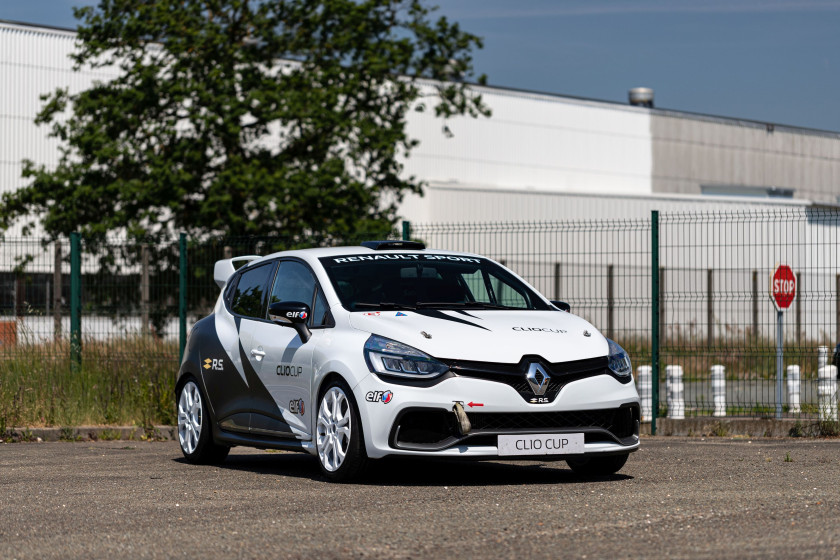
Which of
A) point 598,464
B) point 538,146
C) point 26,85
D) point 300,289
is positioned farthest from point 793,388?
point 538,146

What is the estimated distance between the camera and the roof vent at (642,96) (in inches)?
2448

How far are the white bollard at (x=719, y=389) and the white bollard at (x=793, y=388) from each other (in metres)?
0.70

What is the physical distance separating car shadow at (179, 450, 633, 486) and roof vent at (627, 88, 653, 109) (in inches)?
2071

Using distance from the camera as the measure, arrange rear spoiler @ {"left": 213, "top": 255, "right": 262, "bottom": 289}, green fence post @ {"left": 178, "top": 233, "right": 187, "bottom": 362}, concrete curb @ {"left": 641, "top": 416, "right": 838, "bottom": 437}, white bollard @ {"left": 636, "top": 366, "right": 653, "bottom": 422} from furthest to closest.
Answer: green fence post @ {"left": 178, "top": 233, "right": 187, "bottom": 362} → white bollard @ {"left": 636, "top": 366, "right": 653, "bottom": 422} → concrete curb @ {"left": 641, "top": 416, "right": 838, "bottom": 437} → rear spoiler @ {"left": 213, "top": 255, "right": 262, "bottom": 289}

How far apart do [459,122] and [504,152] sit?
280cm

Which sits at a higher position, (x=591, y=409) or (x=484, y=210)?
(x=484, y=210)

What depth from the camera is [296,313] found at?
945 cm

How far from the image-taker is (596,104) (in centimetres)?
5828

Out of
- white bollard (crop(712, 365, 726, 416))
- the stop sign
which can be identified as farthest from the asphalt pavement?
the stop sign

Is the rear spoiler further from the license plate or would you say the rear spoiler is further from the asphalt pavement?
the license plate

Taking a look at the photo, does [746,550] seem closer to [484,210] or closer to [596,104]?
[484,210]

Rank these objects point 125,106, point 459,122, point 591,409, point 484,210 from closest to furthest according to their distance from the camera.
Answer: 1. point 591,409
2. point 125,106
3. point 484,210
4. point 459,122

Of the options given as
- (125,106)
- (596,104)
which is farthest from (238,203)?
(596,104)

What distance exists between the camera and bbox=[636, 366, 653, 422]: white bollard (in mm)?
14891
